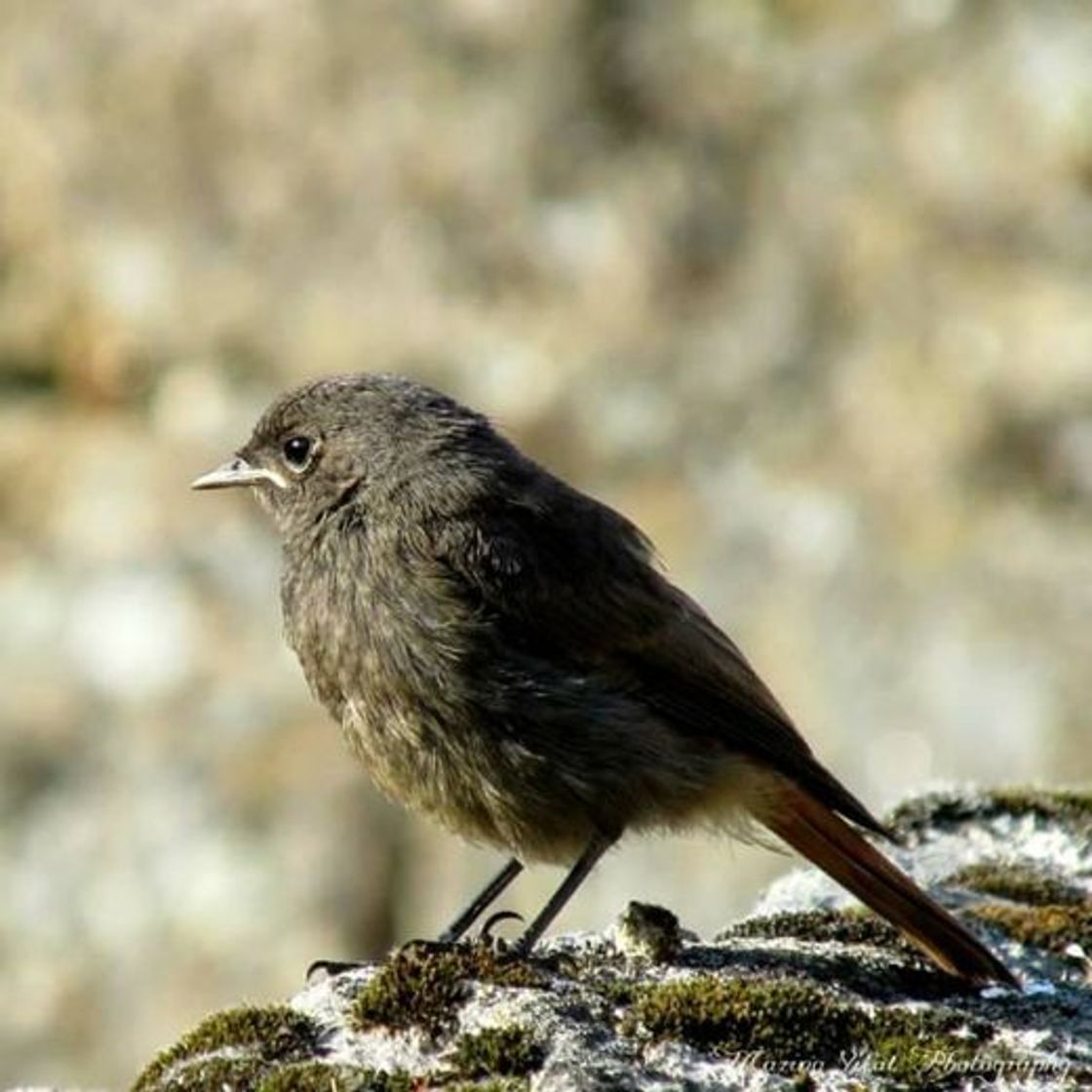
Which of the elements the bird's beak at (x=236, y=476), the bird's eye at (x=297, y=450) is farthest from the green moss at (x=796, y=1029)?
the bird's beak at (x=236, y=476)

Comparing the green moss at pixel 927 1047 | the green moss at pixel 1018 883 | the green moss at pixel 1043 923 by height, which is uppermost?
the green moss at pixel 1018 883

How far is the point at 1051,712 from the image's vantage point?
49.3 ft

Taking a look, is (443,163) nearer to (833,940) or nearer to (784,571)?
(784,571)

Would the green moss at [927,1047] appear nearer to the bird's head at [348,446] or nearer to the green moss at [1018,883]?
the green moss at [1018,883]

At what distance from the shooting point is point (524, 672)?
22.9 feet

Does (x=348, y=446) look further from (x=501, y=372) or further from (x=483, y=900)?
(x=501, y=372)

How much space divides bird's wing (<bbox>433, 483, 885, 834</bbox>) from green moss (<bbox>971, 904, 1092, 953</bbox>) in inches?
19.7

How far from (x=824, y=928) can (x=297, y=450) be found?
6.96 feet

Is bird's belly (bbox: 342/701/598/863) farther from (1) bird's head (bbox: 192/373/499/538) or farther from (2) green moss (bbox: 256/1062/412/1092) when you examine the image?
(2) green moss (bbox: 256/1062/412/1092)

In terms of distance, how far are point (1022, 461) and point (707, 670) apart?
984cm

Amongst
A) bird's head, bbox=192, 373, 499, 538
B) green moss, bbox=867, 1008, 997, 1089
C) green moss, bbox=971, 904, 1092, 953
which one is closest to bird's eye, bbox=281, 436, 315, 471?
bird's head, bbox=192, 373, 499, 538

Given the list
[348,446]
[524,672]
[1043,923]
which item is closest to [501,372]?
[348,446]

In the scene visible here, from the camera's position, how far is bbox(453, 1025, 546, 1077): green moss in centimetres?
532

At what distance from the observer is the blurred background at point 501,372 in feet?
50.3
